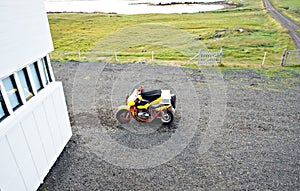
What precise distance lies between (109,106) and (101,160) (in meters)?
3.14

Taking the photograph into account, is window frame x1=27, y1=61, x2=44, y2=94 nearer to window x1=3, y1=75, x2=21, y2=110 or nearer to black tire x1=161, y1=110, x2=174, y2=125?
window x1=3, y1=75, x2=21, y2=110

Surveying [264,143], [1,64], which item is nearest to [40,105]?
[1,64]

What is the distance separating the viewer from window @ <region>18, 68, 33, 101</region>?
14.5 feet

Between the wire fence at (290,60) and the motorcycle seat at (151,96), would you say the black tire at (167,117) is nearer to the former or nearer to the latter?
the motorcycle seat at (151,96)

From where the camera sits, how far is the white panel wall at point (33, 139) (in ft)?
12.7

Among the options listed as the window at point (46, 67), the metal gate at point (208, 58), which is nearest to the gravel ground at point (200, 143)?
the window at point (46, 67)

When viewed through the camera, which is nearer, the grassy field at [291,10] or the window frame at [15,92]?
the window frame at [15,92]

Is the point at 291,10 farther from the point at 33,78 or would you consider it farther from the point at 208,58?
the point at 33,78

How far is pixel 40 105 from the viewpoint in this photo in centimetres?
491

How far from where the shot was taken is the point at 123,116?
708 centimetres

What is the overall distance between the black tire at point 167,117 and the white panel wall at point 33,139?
3060mm

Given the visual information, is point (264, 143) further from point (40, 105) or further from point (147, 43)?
point (147, 43)

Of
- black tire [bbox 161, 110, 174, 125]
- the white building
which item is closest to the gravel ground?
black tire [bbox 161, 110, 174, 125]

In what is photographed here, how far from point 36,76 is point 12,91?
0.91 m
